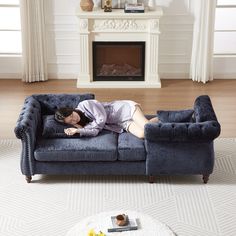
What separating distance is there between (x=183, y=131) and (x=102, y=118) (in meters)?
0.93

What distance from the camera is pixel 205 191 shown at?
224 inches

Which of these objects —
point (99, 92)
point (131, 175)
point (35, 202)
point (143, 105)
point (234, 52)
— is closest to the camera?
point (35, 202)

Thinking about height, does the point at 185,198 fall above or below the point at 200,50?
below

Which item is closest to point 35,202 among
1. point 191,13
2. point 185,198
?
point 185,198

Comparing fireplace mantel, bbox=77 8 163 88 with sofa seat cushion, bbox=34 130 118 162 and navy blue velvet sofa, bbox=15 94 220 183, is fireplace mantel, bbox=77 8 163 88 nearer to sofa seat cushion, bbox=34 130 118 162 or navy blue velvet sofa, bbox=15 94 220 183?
navy blue velvet sofa, bbox=15 94 220 183

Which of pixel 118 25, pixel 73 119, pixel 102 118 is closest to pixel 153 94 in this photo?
pixel 118 25

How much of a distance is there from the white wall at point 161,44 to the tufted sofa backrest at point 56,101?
2446 millimetres

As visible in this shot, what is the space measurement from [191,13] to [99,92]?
180 cm

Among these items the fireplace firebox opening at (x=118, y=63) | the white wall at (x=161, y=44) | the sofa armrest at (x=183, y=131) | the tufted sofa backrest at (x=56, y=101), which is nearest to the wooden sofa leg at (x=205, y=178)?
the sofa armrest at (x=183, y=131)

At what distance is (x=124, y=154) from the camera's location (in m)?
5.68

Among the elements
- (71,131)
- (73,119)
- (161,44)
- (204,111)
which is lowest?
(71,131)

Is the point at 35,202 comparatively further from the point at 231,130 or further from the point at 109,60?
the point at 109,60

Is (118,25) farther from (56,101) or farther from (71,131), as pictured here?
(71,131)

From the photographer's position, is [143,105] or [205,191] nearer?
[205,191]
